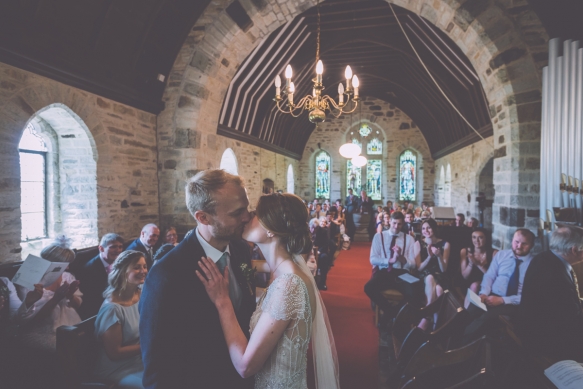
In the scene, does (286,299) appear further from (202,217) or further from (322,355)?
(322,355)

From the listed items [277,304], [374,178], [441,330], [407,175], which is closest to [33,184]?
[277,304]

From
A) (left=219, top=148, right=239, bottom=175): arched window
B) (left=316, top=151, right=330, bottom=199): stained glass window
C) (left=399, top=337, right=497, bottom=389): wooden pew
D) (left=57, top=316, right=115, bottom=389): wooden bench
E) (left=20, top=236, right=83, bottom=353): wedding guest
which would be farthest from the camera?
(left=316, top=151, right=330, bottom=199): stained glass window

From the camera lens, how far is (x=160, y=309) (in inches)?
48.8

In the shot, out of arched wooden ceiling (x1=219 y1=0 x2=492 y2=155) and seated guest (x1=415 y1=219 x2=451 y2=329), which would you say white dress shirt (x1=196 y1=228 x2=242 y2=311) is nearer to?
seated guest (x1=415 y1=219 x2=451 y2=329)

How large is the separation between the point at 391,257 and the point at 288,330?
3257 millimetres

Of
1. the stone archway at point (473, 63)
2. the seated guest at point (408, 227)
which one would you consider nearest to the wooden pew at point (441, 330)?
the stone archway at point (473, 63)

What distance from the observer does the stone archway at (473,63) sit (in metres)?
4.00

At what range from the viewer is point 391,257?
434cm

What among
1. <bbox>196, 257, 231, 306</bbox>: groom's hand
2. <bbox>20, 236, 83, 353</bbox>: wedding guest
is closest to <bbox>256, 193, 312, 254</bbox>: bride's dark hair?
<bbox>196, 257, 231, 306</bbox>: groom's hand

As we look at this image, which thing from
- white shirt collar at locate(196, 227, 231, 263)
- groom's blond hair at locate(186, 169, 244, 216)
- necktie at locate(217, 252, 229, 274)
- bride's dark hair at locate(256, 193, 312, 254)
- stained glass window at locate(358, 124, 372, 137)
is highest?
stained glass window at locate(358, 124, 372, 137)

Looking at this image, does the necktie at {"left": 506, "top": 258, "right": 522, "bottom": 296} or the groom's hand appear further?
the necktie at {"left": 506, "top": 258, "right": 522, "bottom": 296}

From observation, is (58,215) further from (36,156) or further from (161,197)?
(161,197)

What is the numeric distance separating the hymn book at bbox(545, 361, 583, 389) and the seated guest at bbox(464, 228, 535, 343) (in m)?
1.46

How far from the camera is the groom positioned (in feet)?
4.08
